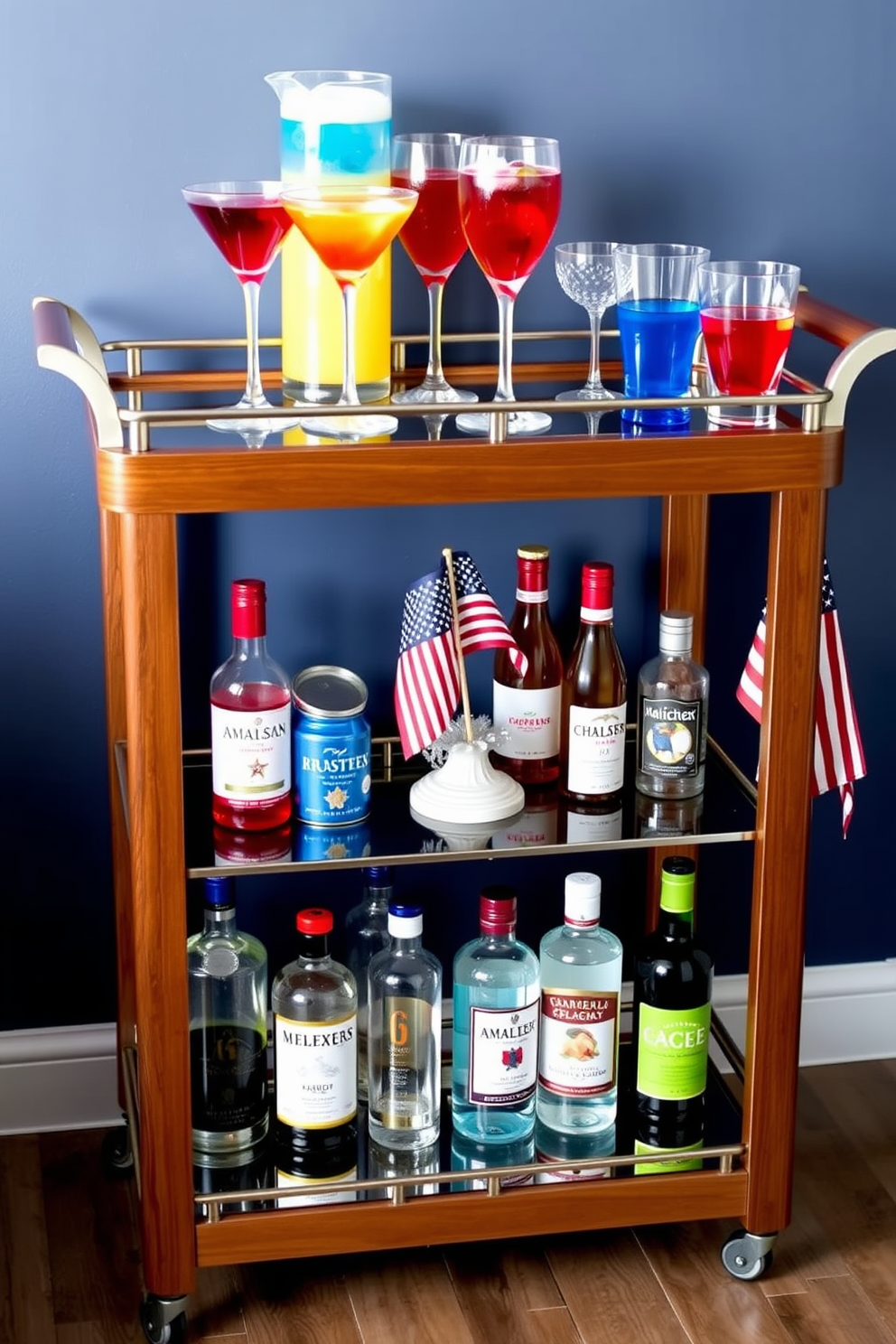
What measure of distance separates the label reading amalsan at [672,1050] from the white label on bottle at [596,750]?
0.77 feet

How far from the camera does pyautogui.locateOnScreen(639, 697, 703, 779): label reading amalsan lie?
1758 mm

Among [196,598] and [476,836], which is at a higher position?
[196,598]

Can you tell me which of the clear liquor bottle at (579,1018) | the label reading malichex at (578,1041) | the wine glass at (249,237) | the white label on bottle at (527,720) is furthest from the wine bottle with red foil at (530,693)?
the wine glass at (249,237)

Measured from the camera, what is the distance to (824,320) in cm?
168

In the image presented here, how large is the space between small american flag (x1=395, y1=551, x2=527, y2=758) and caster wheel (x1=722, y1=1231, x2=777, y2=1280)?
617 mm

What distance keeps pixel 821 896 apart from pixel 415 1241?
726 mm

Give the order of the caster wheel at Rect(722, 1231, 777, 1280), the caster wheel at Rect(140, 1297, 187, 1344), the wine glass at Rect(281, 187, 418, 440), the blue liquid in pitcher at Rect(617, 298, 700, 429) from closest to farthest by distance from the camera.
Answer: the wine glass at Rect(281, 187, 418, 440) < the blue liquid in pitcher at Rect(617, 298, 700, 429) < the caster wheel at Rect(140, 1297, 187, 1344) < the caster wheel at Rect(722, 1231, 777, 1280)

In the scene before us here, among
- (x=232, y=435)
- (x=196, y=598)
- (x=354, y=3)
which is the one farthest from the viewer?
(x=196, y=598)

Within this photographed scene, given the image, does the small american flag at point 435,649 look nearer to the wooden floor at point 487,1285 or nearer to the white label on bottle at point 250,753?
the white label on bottle at point 250,753

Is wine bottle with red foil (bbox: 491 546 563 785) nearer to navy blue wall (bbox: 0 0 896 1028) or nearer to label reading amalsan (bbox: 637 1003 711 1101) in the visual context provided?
navy blue wall (bbox: 0 0 896 1028)

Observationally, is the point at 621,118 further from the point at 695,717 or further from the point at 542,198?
the point at 695,717

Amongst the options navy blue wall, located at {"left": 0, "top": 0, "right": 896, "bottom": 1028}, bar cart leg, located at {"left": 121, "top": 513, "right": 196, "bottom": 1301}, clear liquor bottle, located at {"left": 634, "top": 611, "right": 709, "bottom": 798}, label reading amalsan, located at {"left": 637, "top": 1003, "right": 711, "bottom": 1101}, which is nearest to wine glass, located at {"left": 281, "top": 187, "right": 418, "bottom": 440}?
bar cart leg, located at {"left": 121, "top": 513, "right": 196, "bottom": 1301}

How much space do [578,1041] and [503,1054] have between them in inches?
3.3

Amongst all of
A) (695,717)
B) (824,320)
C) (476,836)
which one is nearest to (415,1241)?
(476,836)
